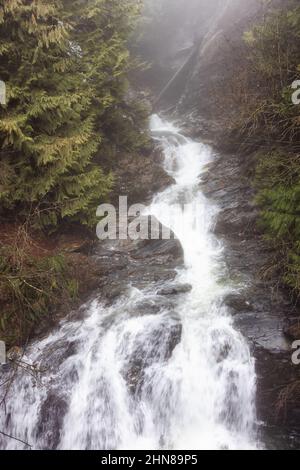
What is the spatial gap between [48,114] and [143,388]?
671cm

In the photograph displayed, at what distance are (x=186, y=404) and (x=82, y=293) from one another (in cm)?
359

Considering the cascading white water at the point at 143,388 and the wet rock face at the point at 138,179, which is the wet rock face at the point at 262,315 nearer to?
the cascading white water at the point at 143,388

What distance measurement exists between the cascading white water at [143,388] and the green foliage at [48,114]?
3.19 meters

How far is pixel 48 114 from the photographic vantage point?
9.10 m

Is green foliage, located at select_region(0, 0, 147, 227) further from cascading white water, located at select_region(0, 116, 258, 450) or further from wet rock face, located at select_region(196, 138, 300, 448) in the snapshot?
wet rock face, located at select_region(196, 138, 300, 448)

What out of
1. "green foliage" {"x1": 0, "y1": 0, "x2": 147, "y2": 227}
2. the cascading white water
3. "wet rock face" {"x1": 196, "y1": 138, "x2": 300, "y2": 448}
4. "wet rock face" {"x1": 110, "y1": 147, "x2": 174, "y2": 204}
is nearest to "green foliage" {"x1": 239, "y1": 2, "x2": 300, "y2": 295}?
"wet rock face" {"x1": 196, "y1": 138, "x2": 300, "y2": 448}

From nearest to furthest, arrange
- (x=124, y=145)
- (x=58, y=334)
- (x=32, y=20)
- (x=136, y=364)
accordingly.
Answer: (x=136, y=364)
(x=58, y=334)
(x=32, y=20)
(x=124, y=145)

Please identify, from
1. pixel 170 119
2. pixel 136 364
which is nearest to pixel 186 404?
pixel 136 364

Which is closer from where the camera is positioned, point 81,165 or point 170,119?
point 81,165

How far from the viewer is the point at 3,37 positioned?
8820 millimetres

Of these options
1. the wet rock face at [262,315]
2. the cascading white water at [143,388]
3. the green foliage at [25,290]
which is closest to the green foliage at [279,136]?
the wet rock face at [262,315]

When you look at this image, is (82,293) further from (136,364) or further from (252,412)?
(252,412)

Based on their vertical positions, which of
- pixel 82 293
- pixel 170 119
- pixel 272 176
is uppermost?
pixel 170 119

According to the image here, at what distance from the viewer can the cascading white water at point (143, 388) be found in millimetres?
6566
